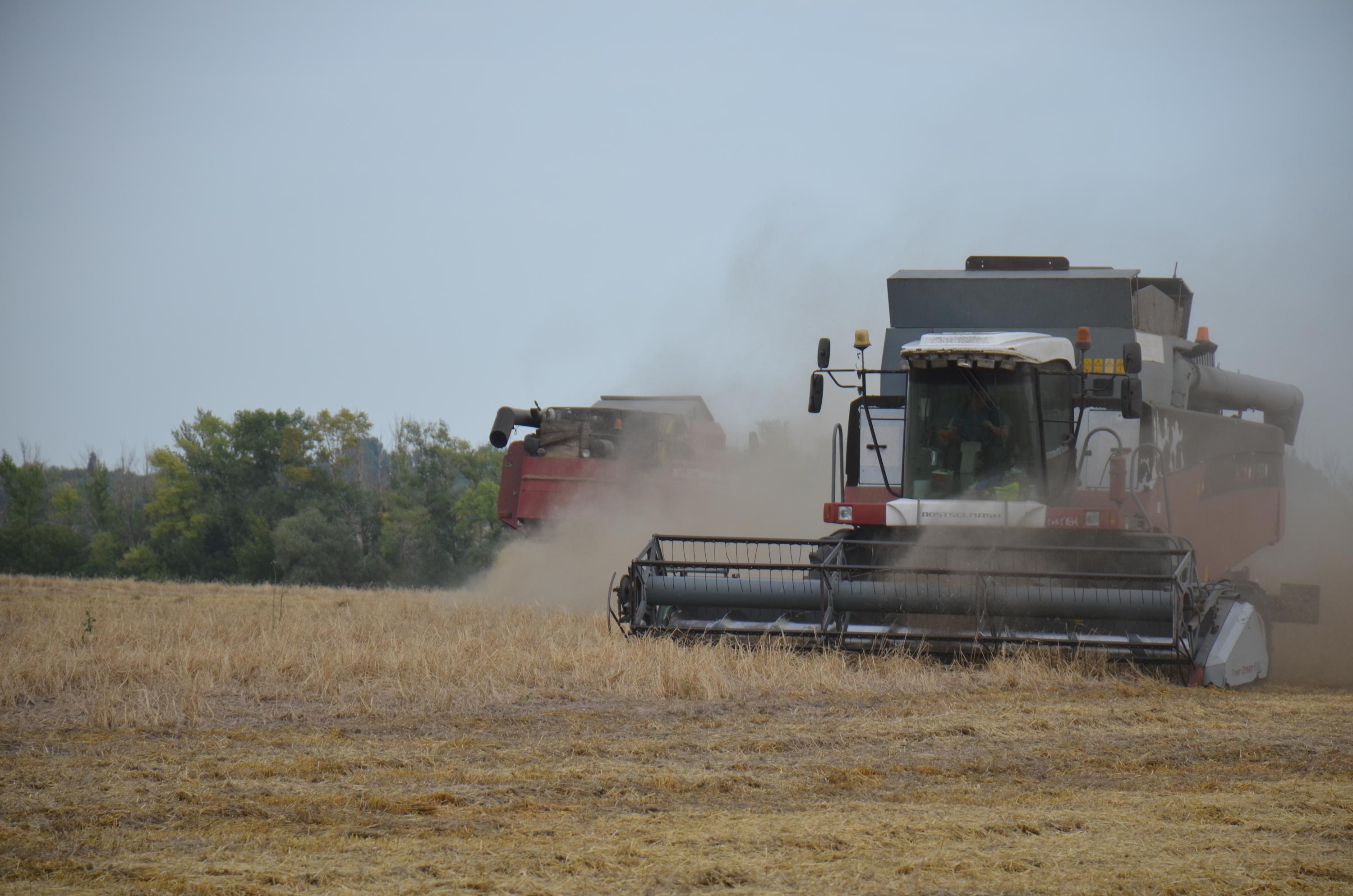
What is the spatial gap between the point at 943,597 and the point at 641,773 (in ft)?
12.8

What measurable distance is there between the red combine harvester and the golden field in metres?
7.69

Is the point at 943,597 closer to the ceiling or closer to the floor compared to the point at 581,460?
closer to the floor

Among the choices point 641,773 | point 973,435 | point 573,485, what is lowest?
point 641,773

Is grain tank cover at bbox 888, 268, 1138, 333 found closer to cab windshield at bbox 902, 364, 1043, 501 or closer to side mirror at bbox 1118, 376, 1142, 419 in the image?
cab windshield at bbox 902, 364, 1043, 501

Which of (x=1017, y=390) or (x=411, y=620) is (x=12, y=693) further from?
(x=1017, y=390)

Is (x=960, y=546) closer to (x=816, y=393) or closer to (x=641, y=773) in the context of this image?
(x=816, y=393)

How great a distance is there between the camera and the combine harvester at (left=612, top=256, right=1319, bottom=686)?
779 cm

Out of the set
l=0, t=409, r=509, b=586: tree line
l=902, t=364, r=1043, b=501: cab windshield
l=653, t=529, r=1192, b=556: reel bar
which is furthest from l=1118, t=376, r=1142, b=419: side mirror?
l=0, t=409, r=509, b=586: tree line

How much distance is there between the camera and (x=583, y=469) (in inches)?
642

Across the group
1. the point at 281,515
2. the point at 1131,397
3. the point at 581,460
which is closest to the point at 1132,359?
the point at 1131,397

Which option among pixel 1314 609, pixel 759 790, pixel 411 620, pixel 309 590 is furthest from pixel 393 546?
pixel 759 790

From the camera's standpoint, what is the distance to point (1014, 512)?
8.52m

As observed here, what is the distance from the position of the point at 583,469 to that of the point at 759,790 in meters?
12.0

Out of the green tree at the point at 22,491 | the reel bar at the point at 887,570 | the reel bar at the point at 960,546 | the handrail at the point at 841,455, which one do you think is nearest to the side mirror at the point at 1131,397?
the reel bar at the point at 960,546
